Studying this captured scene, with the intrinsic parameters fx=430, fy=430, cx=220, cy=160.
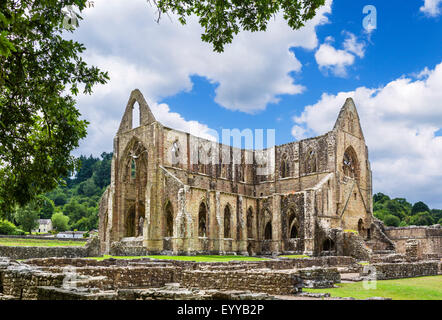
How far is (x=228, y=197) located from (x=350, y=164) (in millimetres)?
14469

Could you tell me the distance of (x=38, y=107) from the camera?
41.4 feet

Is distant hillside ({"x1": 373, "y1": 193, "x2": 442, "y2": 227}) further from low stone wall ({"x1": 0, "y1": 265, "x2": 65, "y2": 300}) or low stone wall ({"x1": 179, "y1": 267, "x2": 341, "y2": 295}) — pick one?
low stone wall ({"x1": 0, "y1": 265, "x2": 65, "y2": 300})

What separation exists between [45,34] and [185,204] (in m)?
24.6

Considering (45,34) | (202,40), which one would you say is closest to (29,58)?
(45,34)

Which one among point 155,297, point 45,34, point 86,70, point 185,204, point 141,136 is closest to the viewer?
point 155,297

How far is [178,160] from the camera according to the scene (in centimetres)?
4097

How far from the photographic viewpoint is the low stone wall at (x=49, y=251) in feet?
95.3

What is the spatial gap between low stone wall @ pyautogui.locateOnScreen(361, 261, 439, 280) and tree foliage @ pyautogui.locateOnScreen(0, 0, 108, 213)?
13346 millimetres

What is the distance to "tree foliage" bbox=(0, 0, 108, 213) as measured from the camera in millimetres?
11367

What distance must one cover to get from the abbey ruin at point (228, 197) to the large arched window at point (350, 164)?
0.10 metres

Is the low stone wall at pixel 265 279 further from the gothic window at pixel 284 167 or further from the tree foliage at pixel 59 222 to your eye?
the tree foliage at pixel 59 222

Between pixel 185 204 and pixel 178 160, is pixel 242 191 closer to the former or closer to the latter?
pixel 178 160

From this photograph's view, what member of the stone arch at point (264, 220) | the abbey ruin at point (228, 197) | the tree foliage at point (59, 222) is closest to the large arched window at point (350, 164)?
the abbey ruin at point (228, 197)

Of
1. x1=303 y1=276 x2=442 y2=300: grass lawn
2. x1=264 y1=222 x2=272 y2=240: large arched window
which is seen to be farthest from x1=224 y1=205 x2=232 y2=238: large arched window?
x1=303 y1=276 x2=442 y2=300: grass lawn
